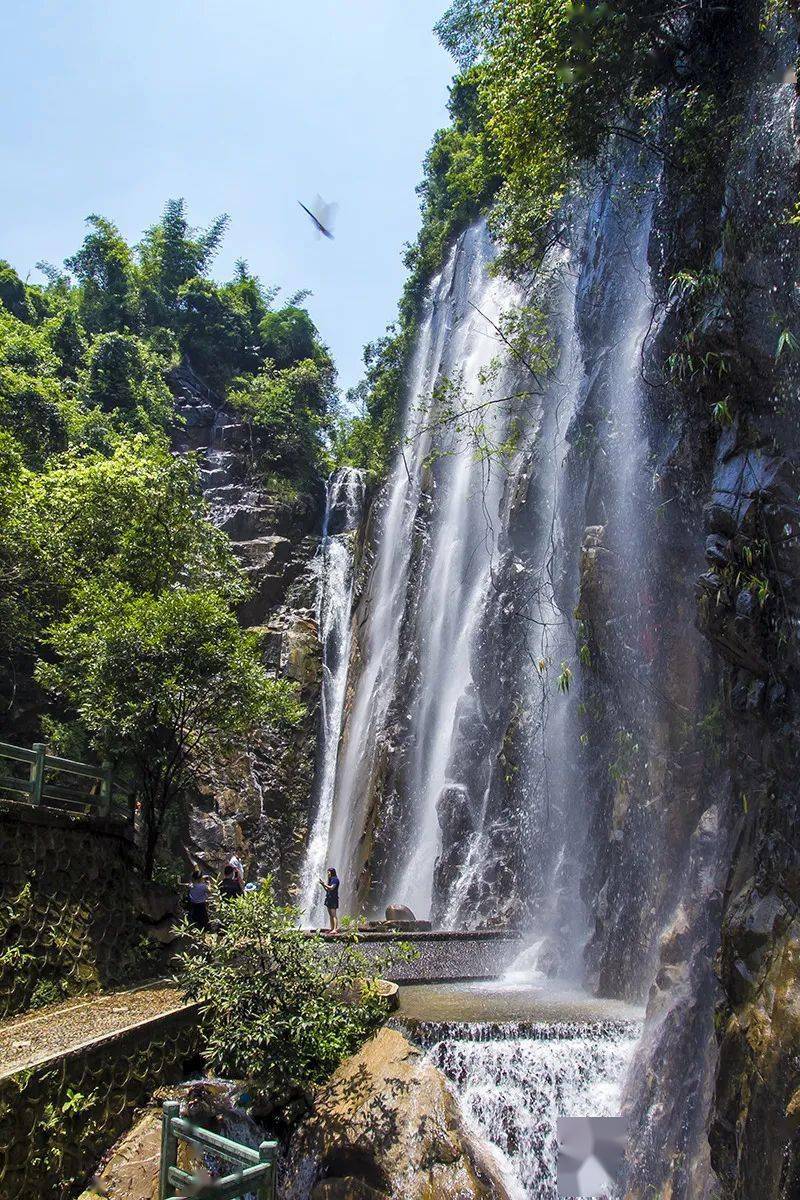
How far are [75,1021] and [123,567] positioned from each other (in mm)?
8897

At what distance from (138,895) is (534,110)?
12245 millimetres

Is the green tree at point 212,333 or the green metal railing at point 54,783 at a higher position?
the green tree at point 212,333

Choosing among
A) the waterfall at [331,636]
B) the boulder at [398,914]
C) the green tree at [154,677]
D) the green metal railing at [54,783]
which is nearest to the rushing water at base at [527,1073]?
the green metal railing at [54,783]

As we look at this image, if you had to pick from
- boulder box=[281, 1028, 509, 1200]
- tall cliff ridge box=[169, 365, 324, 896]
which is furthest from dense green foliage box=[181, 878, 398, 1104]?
tall cliff ridge box=[169, 365, 324, 896]

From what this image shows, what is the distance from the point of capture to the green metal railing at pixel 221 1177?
→ 3.50 meters

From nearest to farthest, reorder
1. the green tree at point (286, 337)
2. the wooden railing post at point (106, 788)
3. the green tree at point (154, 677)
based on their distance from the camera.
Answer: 1. the wooden railing post at point (106, 788)
2. the green tree at point (154, 677)
3. the green tree at point (286, 337)

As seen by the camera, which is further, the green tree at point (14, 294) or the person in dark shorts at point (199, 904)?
the green tree at point (14, 294)

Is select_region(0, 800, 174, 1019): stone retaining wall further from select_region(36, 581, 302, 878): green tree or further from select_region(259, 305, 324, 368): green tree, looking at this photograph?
select_region(259, 305, 324, 368): green tree

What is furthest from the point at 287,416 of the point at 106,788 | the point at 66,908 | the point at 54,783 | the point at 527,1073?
the point at 527,1073

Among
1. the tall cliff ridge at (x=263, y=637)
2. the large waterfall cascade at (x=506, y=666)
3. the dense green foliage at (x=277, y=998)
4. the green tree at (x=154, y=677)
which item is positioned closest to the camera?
the dense green foliage at (x=277, y=998)

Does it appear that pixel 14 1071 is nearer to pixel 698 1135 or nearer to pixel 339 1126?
pixel 339 1126

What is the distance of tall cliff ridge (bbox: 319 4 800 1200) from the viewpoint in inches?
279

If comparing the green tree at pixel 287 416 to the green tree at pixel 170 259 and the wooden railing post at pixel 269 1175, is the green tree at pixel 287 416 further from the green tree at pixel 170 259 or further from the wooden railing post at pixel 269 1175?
the wooden railing post at pixel 269 1175

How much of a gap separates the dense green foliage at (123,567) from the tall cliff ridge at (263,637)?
1444 mm
